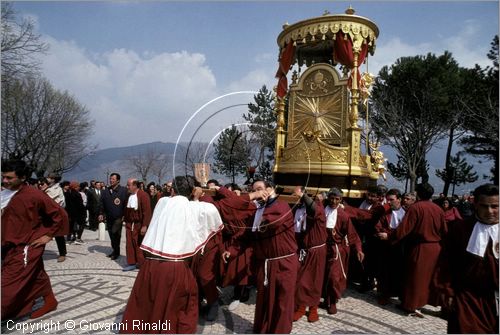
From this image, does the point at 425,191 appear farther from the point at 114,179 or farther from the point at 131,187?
the point at 114,179

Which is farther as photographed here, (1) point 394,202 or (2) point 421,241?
(1) point 394,202

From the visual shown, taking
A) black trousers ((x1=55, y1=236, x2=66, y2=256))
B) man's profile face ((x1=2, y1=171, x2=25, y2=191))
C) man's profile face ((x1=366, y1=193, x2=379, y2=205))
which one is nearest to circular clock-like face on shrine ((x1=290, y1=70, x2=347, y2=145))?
man's profile face ((x1=366, y1=193, x2=379, y2=205))

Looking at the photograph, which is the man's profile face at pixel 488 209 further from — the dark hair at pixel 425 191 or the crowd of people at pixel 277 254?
the dark hair at pixel 425 191

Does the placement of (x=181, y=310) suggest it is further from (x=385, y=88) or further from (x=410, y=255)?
(x=385, y=88)

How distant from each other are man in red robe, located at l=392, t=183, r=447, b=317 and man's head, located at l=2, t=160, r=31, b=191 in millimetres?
5812

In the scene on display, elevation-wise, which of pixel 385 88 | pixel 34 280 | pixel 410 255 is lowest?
pixel 34 280

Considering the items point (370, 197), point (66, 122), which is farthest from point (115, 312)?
point (66, 122)

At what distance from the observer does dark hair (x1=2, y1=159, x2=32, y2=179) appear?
15.4ft

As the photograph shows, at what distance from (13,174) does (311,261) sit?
4507 millimetres

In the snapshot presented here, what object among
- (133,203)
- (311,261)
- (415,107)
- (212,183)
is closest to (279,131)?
(133,203)

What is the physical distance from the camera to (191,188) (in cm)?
394

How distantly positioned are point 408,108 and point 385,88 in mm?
2139

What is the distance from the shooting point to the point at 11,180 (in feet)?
15.5

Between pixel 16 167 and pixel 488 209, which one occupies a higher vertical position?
pixel 16 167
